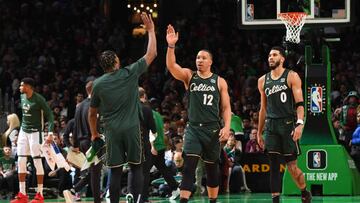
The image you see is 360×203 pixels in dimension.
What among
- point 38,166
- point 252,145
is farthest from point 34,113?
point 252,145

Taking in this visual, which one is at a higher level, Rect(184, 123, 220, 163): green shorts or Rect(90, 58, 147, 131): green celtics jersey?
Rect(90, 58, 147, 131): green celtics jersey

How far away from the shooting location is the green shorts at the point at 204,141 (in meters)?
13.7

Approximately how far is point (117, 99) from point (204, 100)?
144cm

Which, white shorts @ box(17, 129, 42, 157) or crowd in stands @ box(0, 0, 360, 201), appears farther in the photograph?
crowd in stands @ box(0, 0, 360, 201)

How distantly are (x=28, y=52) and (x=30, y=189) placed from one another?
1100 centimetres

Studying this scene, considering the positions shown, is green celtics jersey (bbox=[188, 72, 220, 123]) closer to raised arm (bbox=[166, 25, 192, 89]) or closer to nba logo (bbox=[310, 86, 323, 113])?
raised arm (bbox=[166, 25, 192, 89])

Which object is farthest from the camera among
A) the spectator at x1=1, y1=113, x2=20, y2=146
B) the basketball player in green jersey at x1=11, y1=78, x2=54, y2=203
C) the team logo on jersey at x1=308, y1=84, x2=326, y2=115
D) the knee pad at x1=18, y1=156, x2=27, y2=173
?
the spectator at x1=1, y1=113, x2=20, y2=146

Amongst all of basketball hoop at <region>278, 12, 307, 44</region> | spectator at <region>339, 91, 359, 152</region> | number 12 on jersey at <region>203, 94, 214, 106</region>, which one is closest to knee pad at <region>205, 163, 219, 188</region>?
number 12 on jersey at <region>203, 94, 214, 106</region>

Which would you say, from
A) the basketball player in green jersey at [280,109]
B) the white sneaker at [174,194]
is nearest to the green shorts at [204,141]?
the basketball player in green jersey at [280,109]

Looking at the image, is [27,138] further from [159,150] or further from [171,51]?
[171,51]

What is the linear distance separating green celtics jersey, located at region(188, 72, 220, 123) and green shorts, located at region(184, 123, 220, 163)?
0.12 metres

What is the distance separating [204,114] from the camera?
13.9m

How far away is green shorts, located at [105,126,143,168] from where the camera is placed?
13039 mm

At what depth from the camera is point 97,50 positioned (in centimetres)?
3156
